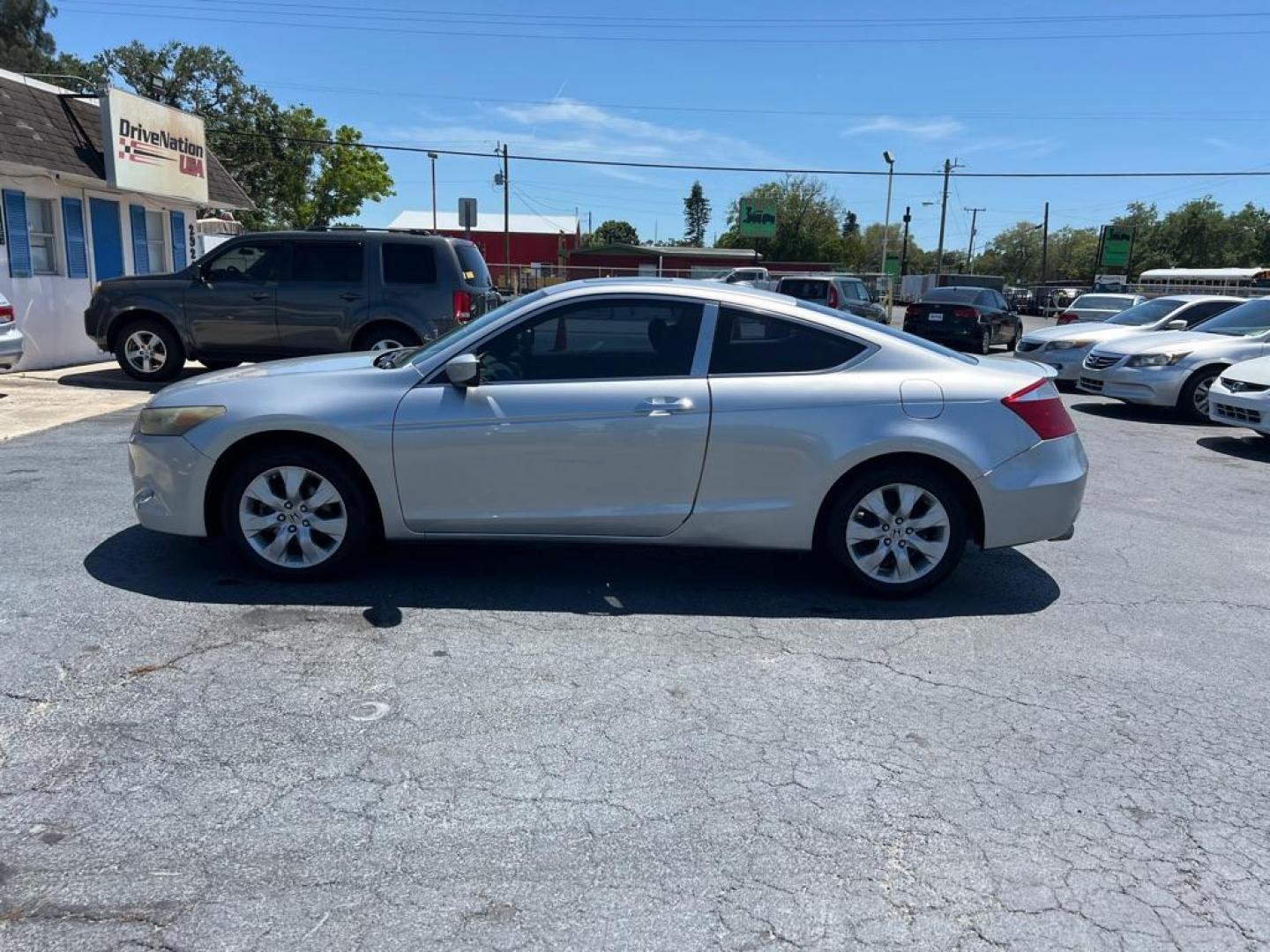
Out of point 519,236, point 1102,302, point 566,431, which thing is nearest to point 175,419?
point 566,431

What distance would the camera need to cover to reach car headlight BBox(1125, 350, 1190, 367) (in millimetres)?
11875

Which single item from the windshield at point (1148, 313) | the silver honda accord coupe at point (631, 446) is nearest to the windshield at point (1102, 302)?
the windshield at point (1148, 313)

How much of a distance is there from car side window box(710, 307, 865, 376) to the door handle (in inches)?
10.0

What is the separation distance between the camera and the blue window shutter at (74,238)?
1412cm

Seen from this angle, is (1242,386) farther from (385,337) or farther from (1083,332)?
(385,337)

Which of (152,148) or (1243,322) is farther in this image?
(152,148)

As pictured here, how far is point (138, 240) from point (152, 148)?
1.68 m

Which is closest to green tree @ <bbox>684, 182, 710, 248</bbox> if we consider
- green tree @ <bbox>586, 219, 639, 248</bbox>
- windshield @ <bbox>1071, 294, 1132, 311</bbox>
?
green tree @ <bbox>586, 219, 639, 248</bbox>

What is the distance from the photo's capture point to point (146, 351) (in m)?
12.0

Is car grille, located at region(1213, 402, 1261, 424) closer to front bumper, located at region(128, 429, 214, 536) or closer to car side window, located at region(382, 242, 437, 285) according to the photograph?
car side window, located at region(382, 242, 437, 285)

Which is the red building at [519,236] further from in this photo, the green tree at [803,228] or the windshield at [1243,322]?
the windshield at [1243,322]

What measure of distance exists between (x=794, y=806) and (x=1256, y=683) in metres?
2.44

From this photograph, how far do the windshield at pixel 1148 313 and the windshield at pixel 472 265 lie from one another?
34.0ft

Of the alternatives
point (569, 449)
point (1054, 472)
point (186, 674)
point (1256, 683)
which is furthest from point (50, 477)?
point (1256, 683)
